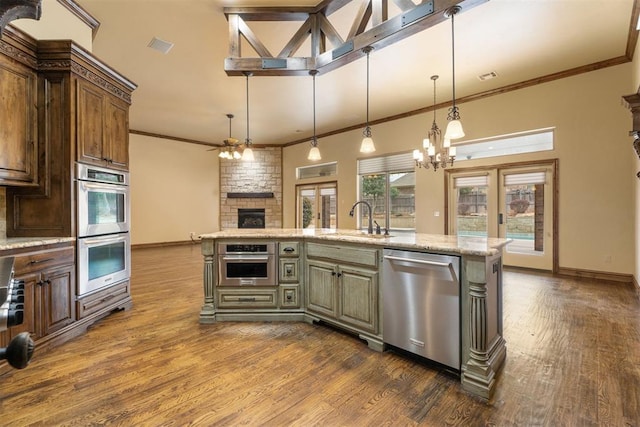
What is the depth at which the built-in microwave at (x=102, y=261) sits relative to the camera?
2762 millimetres

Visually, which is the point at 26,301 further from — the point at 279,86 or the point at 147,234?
the point at 147,234

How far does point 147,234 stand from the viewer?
806cm

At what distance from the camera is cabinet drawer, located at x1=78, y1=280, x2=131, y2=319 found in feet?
9.07

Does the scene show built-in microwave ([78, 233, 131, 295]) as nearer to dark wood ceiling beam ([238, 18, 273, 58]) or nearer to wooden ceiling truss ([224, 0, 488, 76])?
wooden ceiling truss ([224, 0, 488, 76])

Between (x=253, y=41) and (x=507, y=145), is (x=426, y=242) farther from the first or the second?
(x=507, y=145)

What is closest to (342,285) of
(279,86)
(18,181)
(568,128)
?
(18,181)

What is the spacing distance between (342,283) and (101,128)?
295 cm

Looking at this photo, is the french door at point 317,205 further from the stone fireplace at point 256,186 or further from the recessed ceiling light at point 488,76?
the recessed ceiling light at point 488,76

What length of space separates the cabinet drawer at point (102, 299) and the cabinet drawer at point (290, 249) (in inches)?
74.6

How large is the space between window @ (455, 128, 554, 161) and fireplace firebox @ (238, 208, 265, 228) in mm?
6102

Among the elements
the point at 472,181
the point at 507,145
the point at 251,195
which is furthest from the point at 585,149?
the point at 251,195

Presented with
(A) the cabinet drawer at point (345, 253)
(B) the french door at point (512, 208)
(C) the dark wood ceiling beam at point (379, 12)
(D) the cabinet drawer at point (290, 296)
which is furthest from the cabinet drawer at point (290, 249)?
(B) the french door at point (512, 208)

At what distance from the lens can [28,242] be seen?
2.29 meters

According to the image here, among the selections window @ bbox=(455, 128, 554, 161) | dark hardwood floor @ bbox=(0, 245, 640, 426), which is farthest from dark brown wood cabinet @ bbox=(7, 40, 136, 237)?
window @ bbox=(455, 128, 554, 161)
